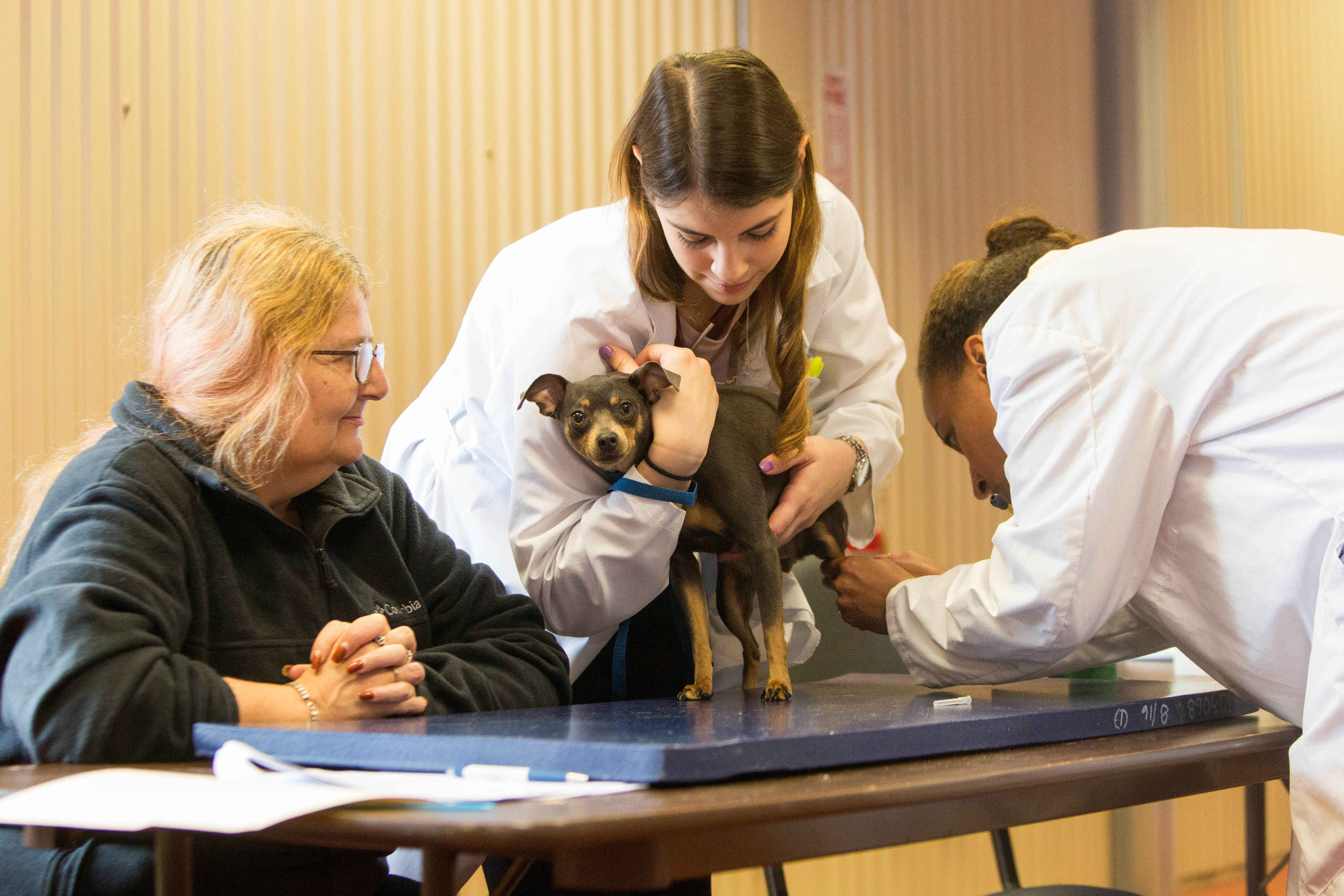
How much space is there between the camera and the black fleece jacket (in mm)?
979

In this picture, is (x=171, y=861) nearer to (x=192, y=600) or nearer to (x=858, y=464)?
(x=192, y=600)

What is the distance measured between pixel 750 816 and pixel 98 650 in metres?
0.65

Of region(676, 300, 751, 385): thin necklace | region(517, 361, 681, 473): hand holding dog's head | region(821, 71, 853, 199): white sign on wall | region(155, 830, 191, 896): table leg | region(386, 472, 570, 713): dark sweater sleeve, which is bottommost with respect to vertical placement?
region(386, 472, 570, 713): dark sweater sleeve

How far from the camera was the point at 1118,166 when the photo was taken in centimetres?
411

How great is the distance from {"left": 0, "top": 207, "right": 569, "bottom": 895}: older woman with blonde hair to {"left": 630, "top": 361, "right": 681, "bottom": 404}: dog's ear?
34cm

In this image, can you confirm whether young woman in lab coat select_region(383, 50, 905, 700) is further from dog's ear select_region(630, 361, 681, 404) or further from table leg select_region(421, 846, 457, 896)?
table leg select_region(421, 846, 457, 896)

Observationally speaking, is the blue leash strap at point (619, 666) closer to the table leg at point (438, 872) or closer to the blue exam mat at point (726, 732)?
the blue exam mat at point (726, 732)

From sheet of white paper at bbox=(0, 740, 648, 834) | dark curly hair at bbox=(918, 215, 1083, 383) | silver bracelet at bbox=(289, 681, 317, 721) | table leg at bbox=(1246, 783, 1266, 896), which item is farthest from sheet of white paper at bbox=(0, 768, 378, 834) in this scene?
table leg at bbox=(1246, 783, 1266, 896)

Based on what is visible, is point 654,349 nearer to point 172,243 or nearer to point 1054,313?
point 1054,313

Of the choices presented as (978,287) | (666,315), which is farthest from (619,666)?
(978,287)

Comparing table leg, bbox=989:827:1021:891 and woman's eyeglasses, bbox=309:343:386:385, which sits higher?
woman's eyeglasses, bbox=309:343:386:385

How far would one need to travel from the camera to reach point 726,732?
890 mm

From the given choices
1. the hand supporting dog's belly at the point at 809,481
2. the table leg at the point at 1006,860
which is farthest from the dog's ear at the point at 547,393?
the table leg at the point at 1006,860

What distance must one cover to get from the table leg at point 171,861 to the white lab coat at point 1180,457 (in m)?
0.89
